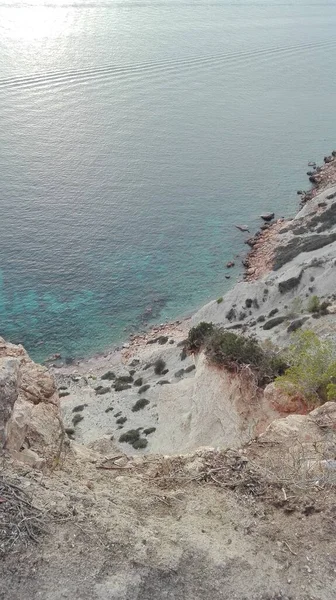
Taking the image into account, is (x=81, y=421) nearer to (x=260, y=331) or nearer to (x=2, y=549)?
(x=260, y=331)

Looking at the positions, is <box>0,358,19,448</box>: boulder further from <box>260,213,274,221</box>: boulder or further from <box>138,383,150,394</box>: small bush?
<box>260,213,274,221</box>: boulder

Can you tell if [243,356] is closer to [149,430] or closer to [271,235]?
[149,430]

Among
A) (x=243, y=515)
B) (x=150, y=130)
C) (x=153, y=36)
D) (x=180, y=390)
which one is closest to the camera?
(x=243, y=515)

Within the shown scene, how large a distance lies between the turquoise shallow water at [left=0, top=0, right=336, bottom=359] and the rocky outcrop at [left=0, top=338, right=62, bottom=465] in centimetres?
3397

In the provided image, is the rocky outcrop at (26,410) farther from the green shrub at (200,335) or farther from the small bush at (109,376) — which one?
the small bush at (109,376)

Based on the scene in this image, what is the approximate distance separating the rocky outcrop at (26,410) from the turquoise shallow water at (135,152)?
3397 cm

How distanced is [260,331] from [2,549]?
124 ft

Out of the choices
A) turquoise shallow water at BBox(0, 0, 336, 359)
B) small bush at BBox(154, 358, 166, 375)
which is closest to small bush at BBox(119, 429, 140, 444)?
small bush at BBox(154, 358, 166, 375)

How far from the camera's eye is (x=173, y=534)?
11125mm

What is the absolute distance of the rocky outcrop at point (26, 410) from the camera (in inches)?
551

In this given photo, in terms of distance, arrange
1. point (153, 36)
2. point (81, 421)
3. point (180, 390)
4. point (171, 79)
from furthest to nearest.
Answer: point (153, 36), point (171, 79), point (81, 421), point (180, 390)

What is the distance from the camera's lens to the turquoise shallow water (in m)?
61.3

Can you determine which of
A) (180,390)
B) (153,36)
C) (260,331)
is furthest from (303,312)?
(153,36)

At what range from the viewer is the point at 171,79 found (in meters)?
110
